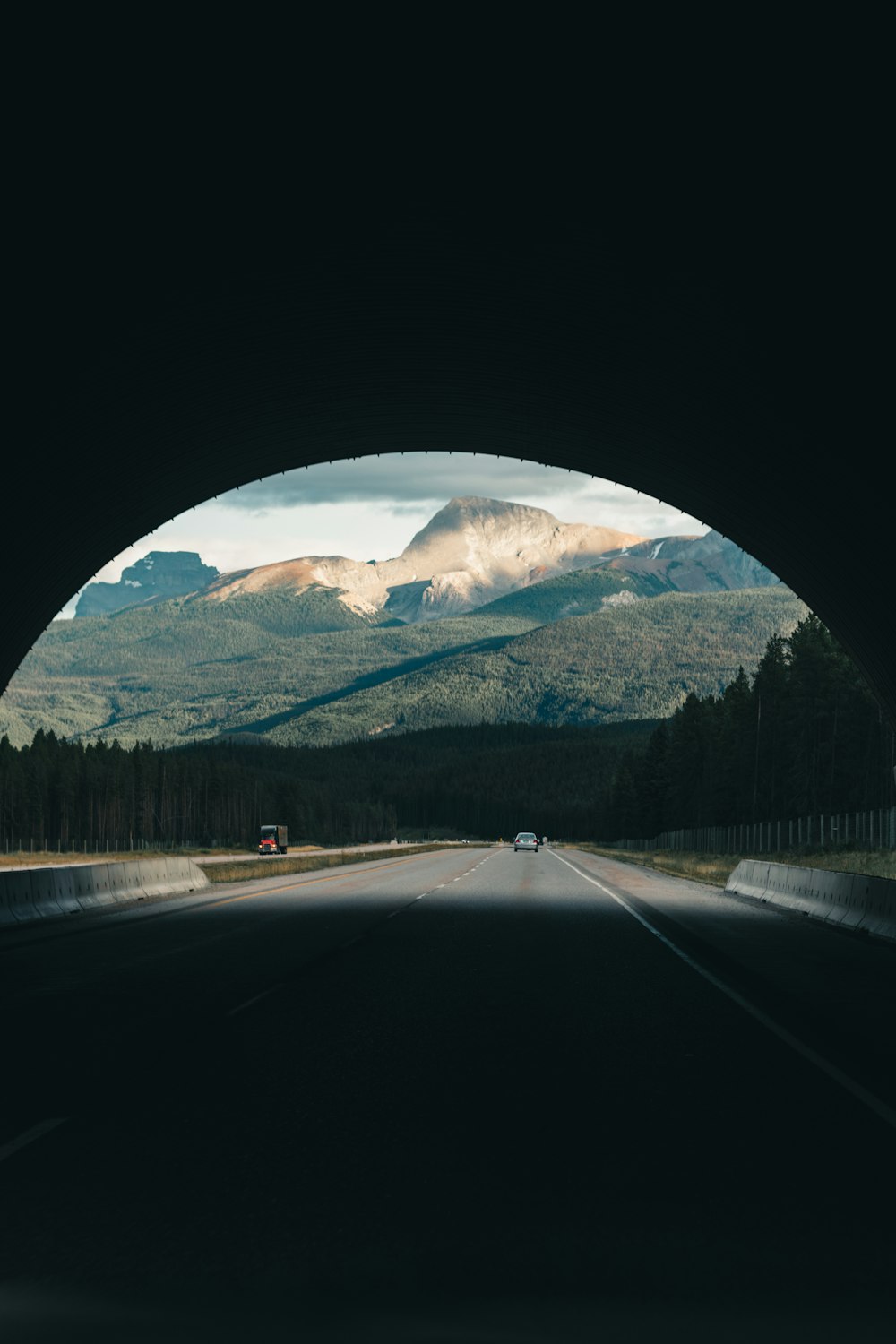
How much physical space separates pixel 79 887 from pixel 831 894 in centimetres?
1398

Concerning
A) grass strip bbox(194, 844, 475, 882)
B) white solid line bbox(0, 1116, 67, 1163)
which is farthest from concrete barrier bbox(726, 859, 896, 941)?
grass strip bbox(194, 844, 475, 882)

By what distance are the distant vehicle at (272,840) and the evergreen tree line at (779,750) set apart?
1270 inches

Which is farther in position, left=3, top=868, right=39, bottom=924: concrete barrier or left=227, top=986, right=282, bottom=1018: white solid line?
left=3, top=868, right=39, bottom=924: concrete barrier

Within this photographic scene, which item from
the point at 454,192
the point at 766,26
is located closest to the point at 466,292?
the point at 454,192

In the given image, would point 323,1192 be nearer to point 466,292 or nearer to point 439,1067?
point 439,1067

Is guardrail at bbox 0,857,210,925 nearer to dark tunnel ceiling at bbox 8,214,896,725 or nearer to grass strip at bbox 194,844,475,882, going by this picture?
dark tunnel ceiling at bbox 8,214,896,725

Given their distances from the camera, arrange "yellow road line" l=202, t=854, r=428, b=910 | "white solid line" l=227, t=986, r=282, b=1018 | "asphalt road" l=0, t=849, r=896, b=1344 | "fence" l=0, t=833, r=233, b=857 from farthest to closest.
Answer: "fence" l=0, t=833, r=233, b=857
"yellow road line" l=202, t=854, r=428, b=910
"white solid line" l=227, t=986, r=282, b=1018
"asphalt road" l=0, t=849, r=896, b=1344

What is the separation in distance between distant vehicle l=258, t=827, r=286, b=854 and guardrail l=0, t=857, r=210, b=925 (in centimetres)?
6556

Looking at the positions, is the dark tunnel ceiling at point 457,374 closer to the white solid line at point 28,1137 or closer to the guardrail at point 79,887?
the guardrail at point 79,887

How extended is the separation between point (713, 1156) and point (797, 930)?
17252 millimetres

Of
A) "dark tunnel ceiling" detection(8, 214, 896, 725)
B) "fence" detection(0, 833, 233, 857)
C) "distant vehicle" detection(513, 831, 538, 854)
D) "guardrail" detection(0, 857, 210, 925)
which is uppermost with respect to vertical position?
"dark tunnel ceiling" detection(8, 214, 896, 725)

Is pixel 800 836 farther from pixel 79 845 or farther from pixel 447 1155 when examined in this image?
pixel 79 845

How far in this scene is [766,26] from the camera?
564 inches

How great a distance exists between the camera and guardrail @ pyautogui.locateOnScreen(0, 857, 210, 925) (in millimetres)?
25453
